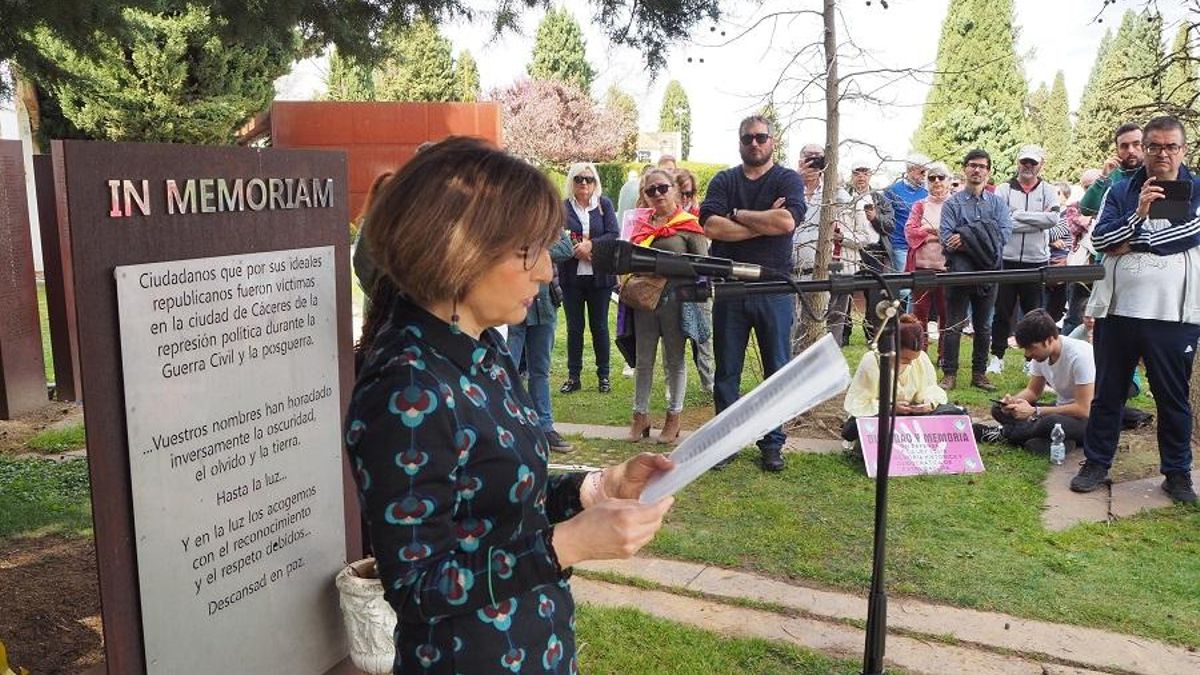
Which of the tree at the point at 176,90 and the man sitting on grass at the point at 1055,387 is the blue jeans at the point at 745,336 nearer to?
the man sitting on grass at the point at 1055,387

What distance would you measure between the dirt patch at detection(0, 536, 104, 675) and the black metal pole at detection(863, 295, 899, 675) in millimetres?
2908

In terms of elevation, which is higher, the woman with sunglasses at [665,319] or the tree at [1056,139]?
the tree at [1056,139]

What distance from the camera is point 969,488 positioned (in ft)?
17.7

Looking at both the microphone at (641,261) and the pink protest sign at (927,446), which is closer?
the microphone at (641,261)

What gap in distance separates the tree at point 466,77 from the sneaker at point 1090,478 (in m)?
40.5

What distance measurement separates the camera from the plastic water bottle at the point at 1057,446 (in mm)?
5852

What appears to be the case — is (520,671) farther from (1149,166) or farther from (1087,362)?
(1087,362)

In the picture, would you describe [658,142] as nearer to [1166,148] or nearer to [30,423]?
[30,423]

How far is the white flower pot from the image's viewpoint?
299 cm

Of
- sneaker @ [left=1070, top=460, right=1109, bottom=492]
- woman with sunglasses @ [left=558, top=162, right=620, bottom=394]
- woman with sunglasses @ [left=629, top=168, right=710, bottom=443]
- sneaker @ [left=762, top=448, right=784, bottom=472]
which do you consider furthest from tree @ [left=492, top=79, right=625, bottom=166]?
sneaker @ [left=1070, top=460, right=1109, bottom=492]

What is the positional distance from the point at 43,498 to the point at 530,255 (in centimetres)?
505

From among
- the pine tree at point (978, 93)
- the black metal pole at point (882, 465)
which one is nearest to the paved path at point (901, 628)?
the black metal pole at point (882, 465)

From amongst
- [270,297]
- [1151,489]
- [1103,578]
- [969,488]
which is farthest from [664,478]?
[1151,489]

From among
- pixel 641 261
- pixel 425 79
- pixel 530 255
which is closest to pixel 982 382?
pixel 641 261
